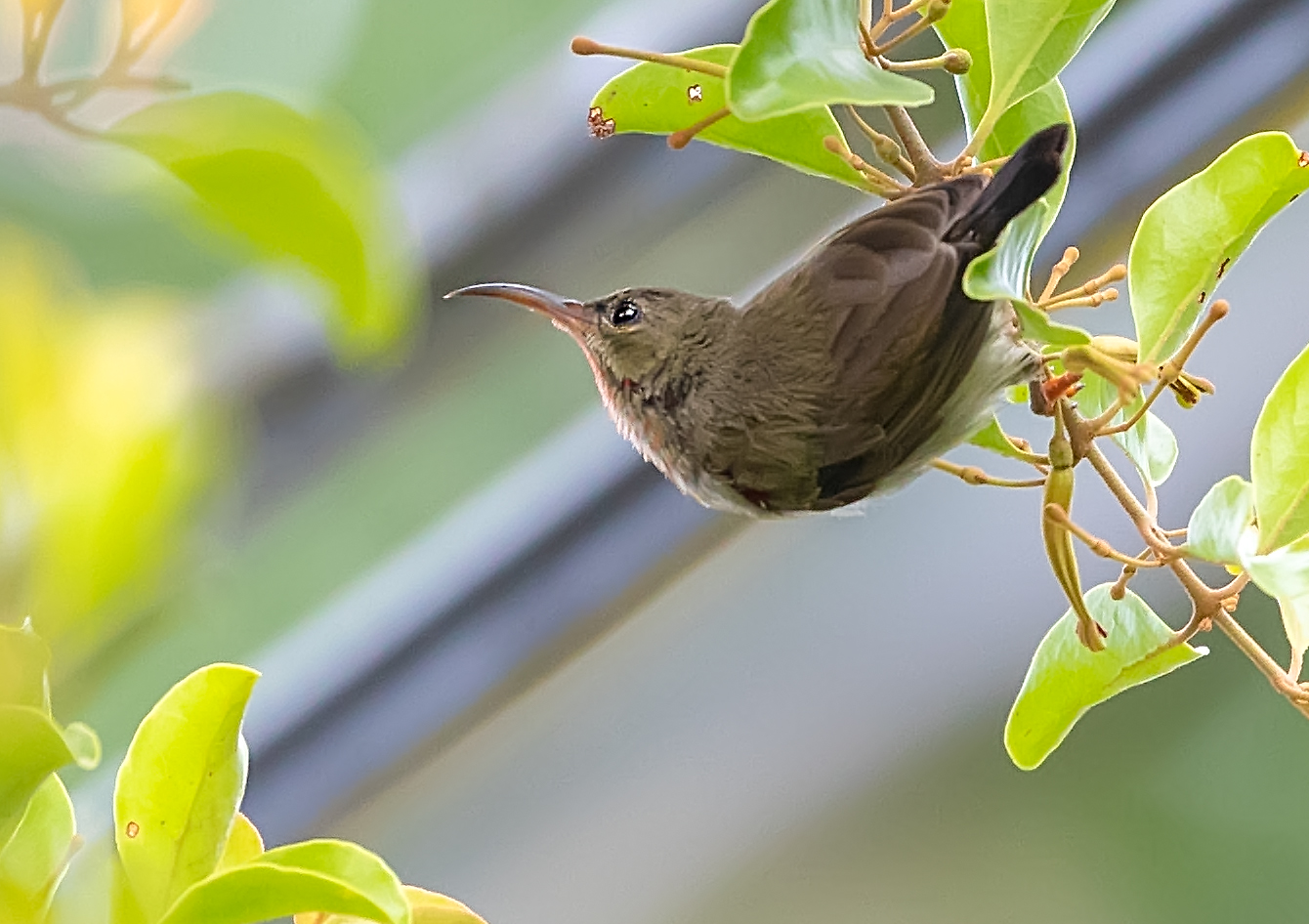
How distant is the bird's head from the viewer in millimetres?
902

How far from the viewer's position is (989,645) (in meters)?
2.07

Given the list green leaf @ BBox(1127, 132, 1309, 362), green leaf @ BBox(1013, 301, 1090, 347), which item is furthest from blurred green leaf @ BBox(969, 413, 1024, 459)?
green leaf @ BBox(1013, 301, 1090, 347)

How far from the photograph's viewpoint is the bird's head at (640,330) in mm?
902

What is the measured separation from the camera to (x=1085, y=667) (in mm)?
672

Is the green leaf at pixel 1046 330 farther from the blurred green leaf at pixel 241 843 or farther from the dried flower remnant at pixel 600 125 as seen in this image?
the blurred green leaf at pixel 241 843

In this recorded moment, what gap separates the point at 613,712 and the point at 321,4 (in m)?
1.76

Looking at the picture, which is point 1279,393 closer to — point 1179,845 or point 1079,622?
point 1079,622

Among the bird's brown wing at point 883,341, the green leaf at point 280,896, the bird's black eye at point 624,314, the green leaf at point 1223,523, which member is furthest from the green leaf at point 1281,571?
the bird's black eye at point 624,314

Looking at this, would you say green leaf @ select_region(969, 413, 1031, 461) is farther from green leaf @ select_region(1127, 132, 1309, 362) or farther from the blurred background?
the blurred background

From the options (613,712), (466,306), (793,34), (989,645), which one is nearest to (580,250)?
(466,306)

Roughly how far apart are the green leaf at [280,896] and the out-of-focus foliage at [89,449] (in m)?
0.21

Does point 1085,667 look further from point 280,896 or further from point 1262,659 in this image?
point 280,896

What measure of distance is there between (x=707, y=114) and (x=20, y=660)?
19.5 inches

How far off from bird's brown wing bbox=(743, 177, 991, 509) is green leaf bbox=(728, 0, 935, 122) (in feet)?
0.82
